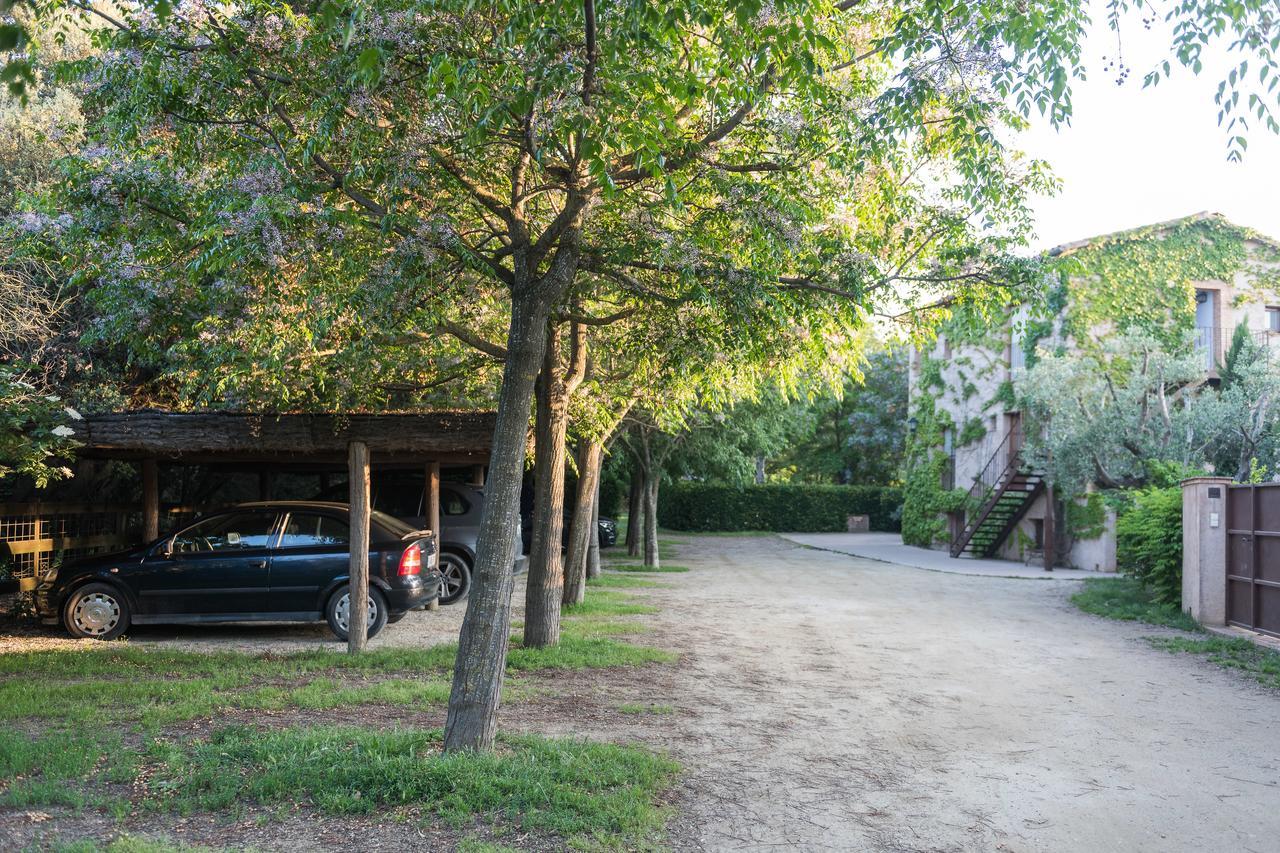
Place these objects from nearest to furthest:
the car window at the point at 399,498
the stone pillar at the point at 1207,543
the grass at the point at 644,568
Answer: the stone pillar at the point at 1207,543 → the car window at the point at 399,498 → the grass at the point at 644,568

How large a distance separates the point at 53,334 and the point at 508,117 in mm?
10624

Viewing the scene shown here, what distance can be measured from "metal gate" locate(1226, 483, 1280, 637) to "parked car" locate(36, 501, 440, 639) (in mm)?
10113

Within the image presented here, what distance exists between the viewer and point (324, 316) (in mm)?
7848

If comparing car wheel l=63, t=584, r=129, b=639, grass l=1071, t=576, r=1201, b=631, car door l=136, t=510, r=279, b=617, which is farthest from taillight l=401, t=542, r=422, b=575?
grass l=1071, t=576, r=1201, b=631

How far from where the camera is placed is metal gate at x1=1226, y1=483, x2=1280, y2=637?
38.1 feet

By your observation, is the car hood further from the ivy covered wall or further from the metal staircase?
the metal staircase

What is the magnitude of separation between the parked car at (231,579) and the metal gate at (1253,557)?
33.2ft

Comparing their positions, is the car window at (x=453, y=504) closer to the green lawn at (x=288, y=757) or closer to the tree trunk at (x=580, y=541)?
the tree trunk at (x=580, y=541)

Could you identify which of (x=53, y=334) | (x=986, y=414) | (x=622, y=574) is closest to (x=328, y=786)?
(x=53, y=334)

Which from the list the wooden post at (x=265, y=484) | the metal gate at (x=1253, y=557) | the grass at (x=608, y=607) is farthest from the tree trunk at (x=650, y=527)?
the metal gate at (x=1253, y=557)

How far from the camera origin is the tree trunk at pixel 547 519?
10.5 m

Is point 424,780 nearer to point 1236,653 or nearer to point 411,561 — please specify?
point 411,561

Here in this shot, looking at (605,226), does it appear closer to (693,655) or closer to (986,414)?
(693,655)

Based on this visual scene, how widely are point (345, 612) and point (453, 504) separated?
170 inches
